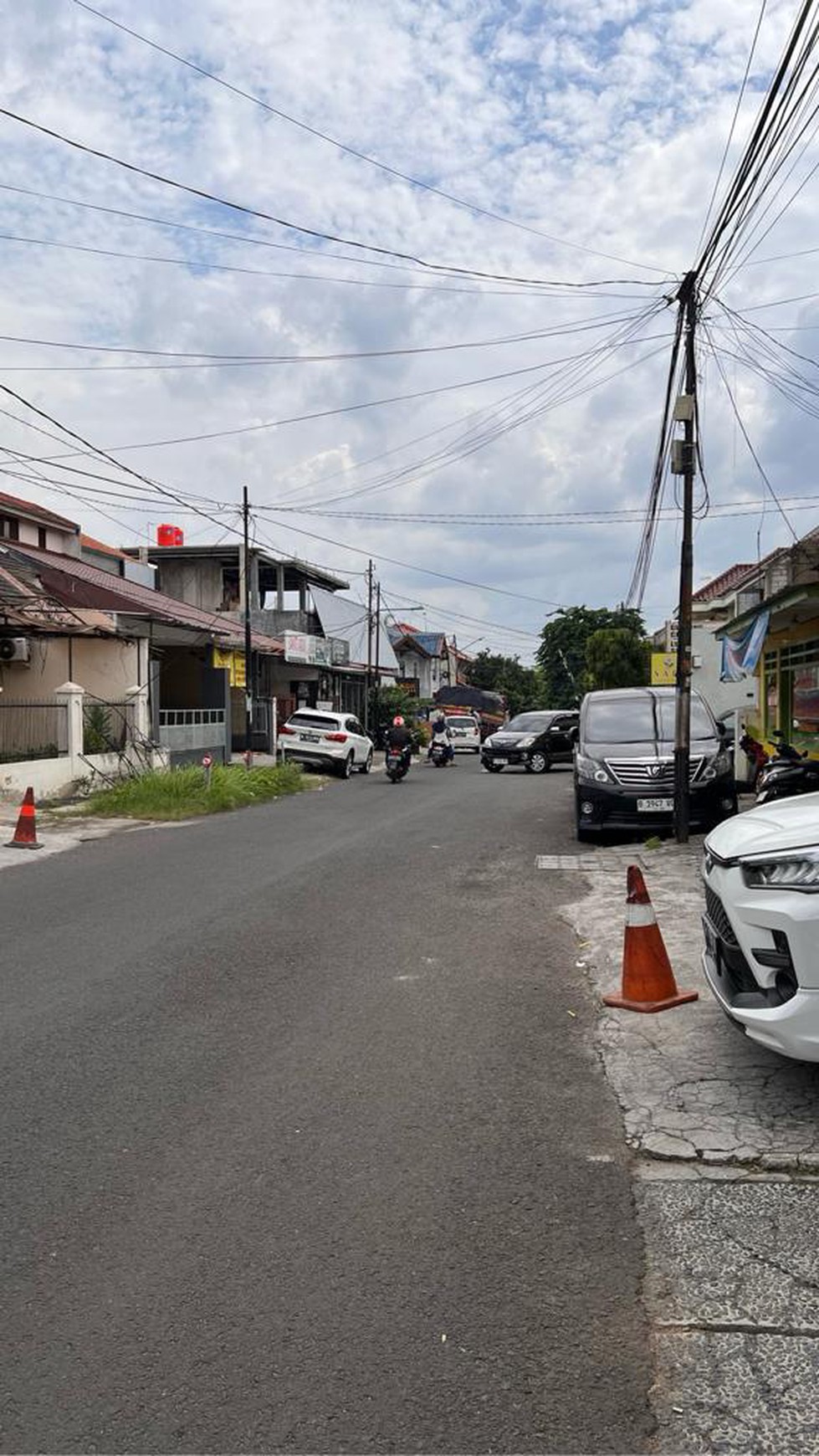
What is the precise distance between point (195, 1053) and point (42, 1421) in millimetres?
2775

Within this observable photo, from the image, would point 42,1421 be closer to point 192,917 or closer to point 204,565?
point 192,917

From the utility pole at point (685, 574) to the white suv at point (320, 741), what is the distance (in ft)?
53.9

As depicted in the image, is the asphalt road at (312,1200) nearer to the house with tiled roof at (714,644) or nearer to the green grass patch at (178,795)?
the green grass patch at (178,795)

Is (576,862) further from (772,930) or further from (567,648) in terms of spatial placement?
(567,648)

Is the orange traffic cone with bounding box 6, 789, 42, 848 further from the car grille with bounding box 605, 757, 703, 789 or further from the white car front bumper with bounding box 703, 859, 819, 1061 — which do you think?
the white car front bumper with bounding box 703, 859, 819, 1061

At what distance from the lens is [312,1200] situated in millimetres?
3801

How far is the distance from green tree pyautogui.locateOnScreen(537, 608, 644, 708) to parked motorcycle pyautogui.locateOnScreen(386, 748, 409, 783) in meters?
39.8

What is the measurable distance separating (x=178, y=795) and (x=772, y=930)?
15.8 metres

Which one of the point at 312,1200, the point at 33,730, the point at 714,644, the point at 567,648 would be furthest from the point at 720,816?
the point at 567,648

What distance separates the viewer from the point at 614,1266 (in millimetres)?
3361

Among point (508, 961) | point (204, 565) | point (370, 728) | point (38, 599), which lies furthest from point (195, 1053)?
point (370, 728)

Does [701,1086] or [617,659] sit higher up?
[617,659]

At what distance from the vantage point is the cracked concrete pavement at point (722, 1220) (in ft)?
8.89

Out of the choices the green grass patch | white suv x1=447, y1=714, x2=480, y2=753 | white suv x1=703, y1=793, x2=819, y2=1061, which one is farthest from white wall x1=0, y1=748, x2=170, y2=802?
white suv x1=447, y1=714, x2=480, y2=753
